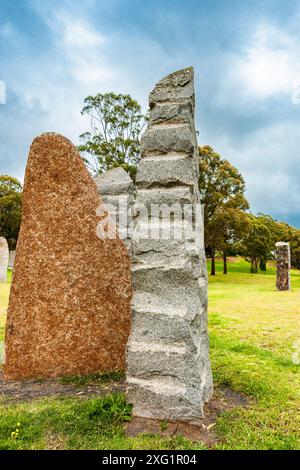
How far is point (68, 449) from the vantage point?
298 cm

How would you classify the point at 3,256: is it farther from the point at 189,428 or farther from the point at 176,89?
the point at 189,428

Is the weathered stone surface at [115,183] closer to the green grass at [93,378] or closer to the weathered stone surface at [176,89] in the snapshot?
the weathered stone surface at [176,89]

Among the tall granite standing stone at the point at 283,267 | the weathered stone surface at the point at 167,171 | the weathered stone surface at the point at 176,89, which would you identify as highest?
the weathered stone surface at the point at 176,89

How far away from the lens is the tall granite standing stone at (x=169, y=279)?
3510mm

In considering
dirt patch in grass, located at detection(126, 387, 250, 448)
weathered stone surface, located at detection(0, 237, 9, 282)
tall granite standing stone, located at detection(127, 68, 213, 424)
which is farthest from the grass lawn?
weathered stone surface, located at detection(0, 237, 9, 282)

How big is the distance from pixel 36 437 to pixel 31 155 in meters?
3.47

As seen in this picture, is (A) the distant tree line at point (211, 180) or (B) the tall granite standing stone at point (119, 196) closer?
(B) the tall granite standing stone at point (119, 196)

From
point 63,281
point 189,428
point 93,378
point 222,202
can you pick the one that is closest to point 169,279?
point 189,428

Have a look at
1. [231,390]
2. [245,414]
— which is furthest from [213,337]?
[245,414]

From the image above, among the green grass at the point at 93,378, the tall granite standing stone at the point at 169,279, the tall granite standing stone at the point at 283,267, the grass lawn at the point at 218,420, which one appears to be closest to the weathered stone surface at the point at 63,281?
the green grass at the point at 93,378

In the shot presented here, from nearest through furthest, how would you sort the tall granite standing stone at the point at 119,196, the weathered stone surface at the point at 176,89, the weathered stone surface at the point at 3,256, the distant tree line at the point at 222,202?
the weathered stone surface at the point at 176,89 → the tall granite standing stone at the point at 119,196 → the weathered stone surface at the point at 3,256 → the distant tree line at the point at 222,202

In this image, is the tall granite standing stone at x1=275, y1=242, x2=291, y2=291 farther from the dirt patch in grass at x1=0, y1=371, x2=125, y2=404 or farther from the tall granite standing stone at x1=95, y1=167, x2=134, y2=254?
the dirt patch in grass at x1=0, y1=371, x2=125, y2=404

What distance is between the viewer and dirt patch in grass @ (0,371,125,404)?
13.5 feet

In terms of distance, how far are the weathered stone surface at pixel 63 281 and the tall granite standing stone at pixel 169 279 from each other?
1.16 metres
